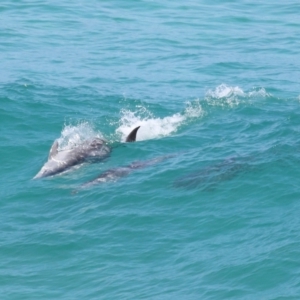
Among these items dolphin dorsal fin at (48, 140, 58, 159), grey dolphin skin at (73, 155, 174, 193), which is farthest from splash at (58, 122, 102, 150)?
grey dolphin skin at (73, 155, 174, 193)

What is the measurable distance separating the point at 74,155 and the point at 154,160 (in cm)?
251

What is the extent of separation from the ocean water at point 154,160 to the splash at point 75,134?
0.27 feet


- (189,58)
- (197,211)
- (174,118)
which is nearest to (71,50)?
(189,58)

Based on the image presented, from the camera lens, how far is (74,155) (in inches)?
935

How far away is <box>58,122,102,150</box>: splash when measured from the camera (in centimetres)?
2533

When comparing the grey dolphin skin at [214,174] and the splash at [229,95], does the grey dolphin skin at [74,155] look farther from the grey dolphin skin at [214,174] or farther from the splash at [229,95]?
the splash at [229,95]

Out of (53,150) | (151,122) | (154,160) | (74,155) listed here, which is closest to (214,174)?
(154,160)

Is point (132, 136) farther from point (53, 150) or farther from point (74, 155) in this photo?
point (53, 150)

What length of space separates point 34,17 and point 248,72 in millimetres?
14584

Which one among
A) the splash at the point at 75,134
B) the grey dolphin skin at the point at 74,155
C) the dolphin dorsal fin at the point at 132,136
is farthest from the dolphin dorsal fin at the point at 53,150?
the dolphin dorsal fin at the point at 132,136

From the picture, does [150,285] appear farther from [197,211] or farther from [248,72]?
[248,72]

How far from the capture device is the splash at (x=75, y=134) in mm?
25328

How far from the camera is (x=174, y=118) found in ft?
90.2

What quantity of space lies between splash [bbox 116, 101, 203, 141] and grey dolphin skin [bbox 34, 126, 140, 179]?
1.45m
